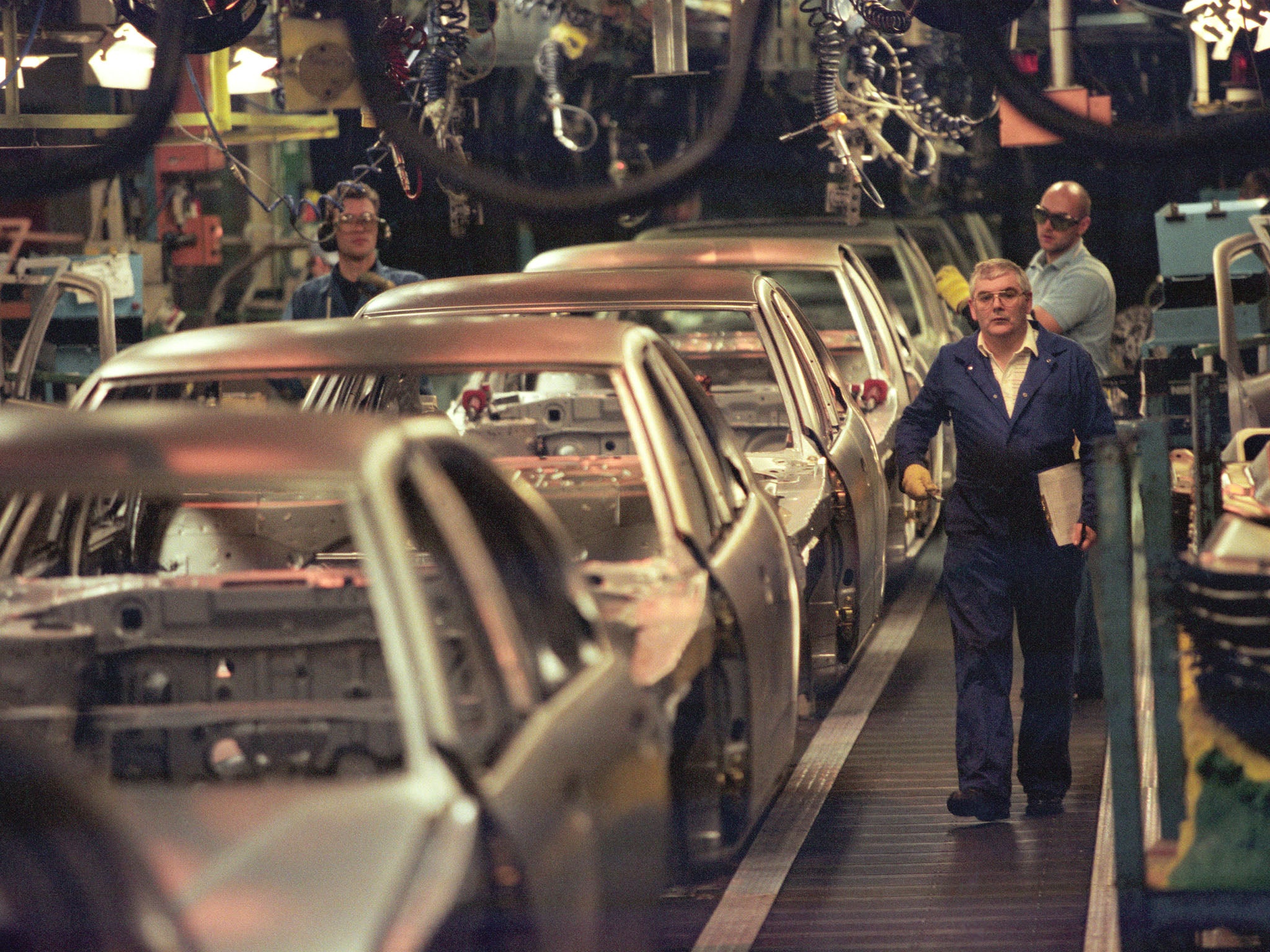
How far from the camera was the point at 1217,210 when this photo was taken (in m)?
10.4

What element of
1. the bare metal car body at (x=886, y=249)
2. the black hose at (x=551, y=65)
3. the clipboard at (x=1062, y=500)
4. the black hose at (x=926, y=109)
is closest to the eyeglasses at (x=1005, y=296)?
the clipboard at (x=1062, y=500)

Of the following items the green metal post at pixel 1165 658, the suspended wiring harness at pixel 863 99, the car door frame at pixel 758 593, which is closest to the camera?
the green metal post at pixel 1165 658

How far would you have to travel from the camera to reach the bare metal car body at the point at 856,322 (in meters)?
8.84

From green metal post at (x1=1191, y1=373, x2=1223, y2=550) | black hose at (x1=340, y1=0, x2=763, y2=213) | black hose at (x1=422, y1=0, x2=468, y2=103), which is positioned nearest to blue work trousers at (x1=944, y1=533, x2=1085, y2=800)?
green metal post at (x1=1191, y1=373, x2=1223, y2=550)

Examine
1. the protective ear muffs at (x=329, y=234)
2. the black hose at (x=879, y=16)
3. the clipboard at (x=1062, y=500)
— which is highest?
the black hose at (x=879, y=16)

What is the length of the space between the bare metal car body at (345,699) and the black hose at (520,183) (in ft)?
5.57

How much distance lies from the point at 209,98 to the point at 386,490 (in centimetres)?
724

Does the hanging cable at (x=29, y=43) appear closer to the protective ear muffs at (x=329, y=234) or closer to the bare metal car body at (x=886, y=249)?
the protective ear muffs at (x=329, y=234)

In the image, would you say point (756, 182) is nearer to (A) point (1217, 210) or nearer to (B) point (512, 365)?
(A) point (1217, 210)

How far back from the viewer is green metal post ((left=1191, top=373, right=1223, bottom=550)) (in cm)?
456

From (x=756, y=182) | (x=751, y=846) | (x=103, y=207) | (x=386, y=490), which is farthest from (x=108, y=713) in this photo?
(x=756, y=182)

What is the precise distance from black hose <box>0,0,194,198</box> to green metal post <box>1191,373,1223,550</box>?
10.4ft

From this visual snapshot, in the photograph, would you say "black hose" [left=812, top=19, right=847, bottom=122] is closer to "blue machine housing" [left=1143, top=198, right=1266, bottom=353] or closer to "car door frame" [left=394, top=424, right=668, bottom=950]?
"blue machine housing" [left=1143, top=198, right=1266, bottom=353]

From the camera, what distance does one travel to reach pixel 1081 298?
7.68 meters
